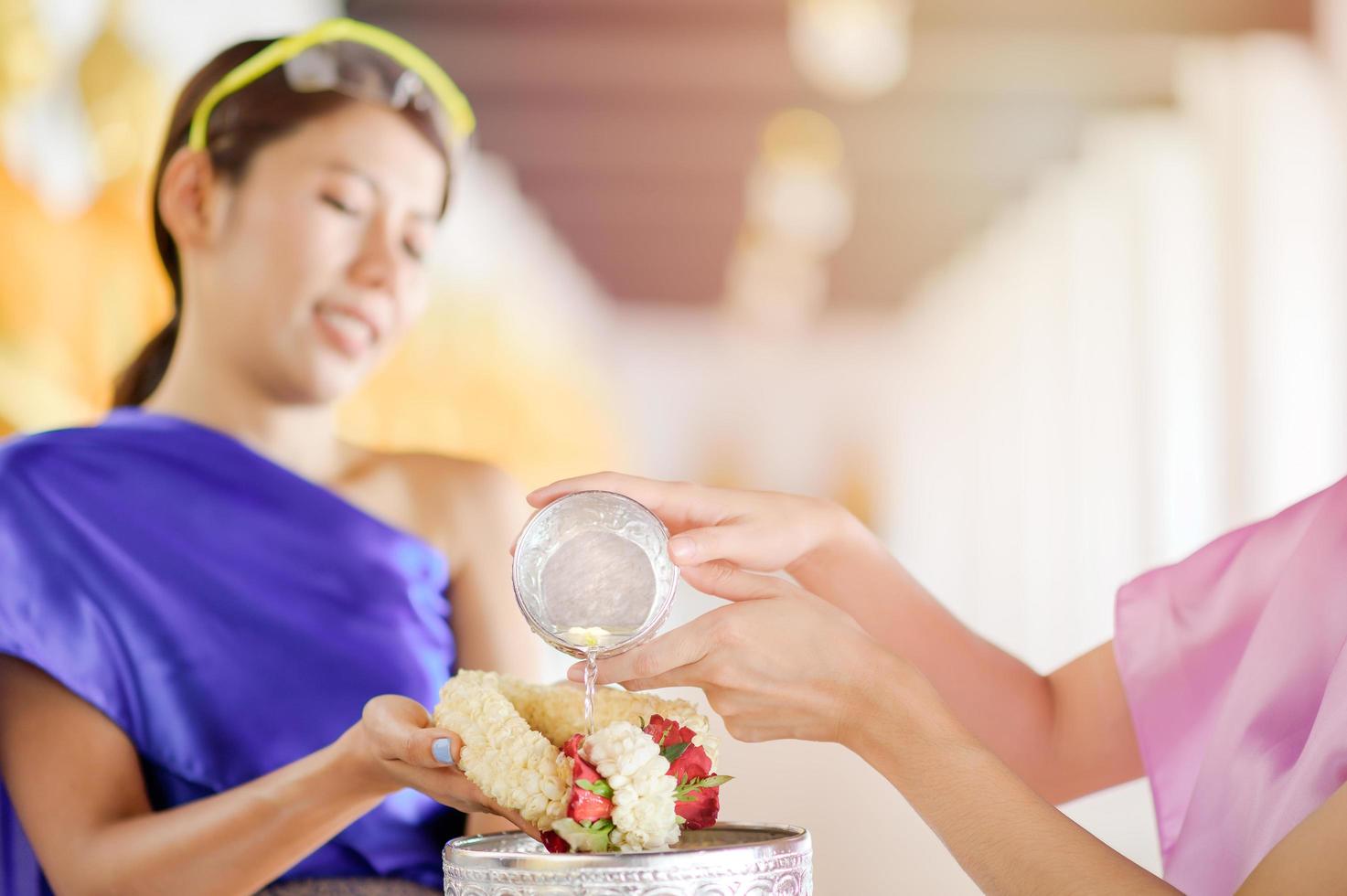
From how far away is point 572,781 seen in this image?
3.57 ft

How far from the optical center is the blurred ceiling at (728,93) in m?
3.30

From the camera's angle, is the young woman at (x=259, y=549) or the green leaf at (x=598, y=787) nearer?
the green leaf at (x=598, y=787)

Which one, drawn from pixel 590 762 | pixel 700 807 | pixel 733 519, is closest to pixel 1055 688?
pixel 733 519

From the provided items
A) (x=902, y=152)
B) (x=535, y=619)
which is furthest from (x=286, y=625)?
(x=902, y=152)

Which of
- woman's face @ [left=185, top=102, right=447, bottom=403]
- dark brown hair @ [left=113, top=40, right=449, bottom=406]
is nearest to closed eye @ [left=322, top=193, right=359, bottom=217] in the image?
woman's face @ [left=185, top=102, right=447, bottom=403]

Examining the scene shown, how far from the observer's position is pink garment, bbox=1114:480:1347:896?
49.4 inches

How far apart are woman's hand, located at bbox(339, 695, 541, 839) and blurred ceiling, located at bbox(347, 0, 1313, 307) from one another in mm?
Result: 2104

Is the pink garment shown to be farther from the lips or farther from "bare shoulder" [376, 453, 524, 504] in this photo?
the lips

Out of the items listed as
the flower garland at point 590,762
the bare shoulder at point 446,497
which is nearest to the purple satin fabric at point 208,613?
the bare shoulder at point 446,497

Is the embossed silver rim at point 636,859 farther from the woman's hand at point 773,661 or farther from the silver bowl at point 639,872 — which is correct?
the woman's hand at point 773,661

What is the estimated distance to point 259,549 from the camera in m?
1.82

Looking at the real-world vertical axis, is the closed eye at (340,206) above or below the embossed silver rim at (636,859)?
above

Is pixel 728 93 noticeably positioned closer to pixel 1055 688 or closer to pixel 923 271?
pixel 923 271

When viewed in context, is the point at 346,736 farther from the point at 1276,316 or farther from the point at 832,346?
the point at 1276,316
